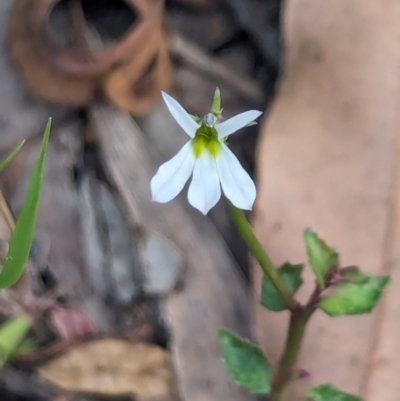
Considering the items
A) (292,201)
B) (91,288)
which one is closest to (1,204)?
(91,288)

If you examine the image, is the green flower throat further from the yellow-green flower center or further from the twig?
the twig

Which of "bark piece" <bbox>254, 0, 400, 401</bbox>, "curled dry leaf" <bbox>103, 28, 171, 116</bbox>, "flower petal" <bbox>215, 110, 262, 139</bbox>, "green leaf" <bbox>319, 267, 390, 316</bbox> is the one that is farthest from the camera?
"curled dry leaf" <bbox>103, 28, 171, 116</bbox>

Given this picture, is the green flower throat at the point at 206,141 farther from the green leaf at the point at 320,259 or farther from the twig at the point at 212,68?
the twig at the point at 212,68

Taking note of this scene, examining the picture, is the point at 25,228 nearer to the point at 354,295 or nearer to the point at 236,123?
the point at 236,123

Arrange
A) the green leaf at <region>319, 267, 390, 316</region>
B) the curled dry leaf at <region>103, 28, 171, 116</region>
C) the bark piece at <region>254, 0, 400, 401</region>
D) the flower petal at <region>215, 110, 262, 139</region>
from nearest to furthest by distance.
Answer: the flower petal at <region>215, 110, 262, 139</region> → the green leaf at <region>319, 267, 390, 316</region> → the bark piece at <region>254, 0, 400, 401</region> → the curled dry leaf at <region>103, 28, 171, 116</region>

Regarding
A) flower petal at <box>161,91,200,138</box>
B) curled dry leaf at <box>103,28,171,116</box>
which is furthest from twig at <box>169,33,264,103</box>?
flower petal at <box>161,91,200,138</box>

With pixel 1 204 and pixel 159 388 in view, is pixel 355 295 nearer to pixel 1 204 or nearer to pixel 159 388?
pixel 159 388

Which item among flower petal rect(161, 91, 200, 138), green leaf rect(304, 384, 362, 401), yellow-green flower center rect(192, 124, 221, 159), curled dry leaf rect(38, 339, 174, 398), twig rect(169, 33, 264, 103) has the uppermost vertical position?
twig rect(169, 33, 264, 103)
